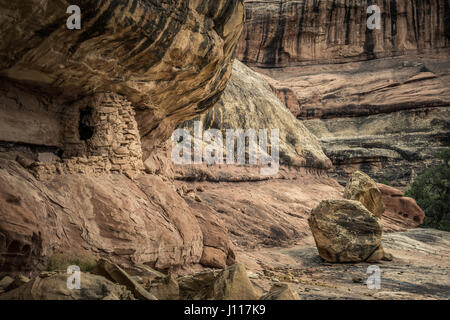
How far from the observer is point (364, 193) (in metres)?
15.3

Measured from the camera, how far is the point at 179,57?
673 centimetres

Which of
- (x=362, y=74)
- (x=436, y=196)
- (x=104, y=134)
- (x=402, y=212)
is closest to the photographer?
(x=104, y=134)

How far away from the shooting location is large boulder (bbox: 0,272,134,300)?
10.8ft

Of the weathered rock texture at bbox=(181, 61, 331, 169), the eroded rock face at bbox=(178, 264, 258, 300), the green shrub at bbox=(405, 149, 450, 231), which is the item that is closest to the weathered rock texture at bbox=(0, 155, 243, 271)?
the eroded rock face at bbox=(178, 264, 258, 300)

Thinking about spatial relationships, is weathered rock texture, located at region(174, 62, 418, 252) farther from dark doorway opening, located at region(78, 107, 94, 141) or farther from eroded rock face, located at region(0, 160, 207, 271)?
dark doorway opening, located at region(78, 107, 94, 141)

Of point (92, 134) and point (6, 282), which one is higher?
point (92, 134)

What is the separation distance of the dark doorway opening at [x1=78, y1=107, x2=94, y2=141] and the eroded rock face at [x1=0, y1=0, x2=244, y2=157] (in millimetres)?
356

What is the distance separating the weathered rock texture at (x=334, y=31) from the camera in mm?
37812

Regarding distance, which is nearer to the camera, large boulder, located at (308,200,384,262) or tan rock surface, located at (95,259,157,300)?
tan rock surface, located at (95,259,157,300)

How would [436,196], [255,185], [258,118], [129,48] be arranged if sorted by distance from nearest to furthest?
1. [129,48]
2. [255,185]
3. [258,118]
4. [436,196]

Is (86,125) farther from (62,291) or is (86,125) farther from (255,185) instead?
(255,185)

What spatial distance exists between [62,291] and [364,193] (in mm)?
→ 13629

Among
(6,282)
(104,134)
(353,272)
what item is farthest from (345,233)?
(6,282)

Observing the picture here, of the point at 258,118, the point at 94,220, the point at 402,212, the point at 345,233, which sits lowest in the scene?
the point at 402,212
